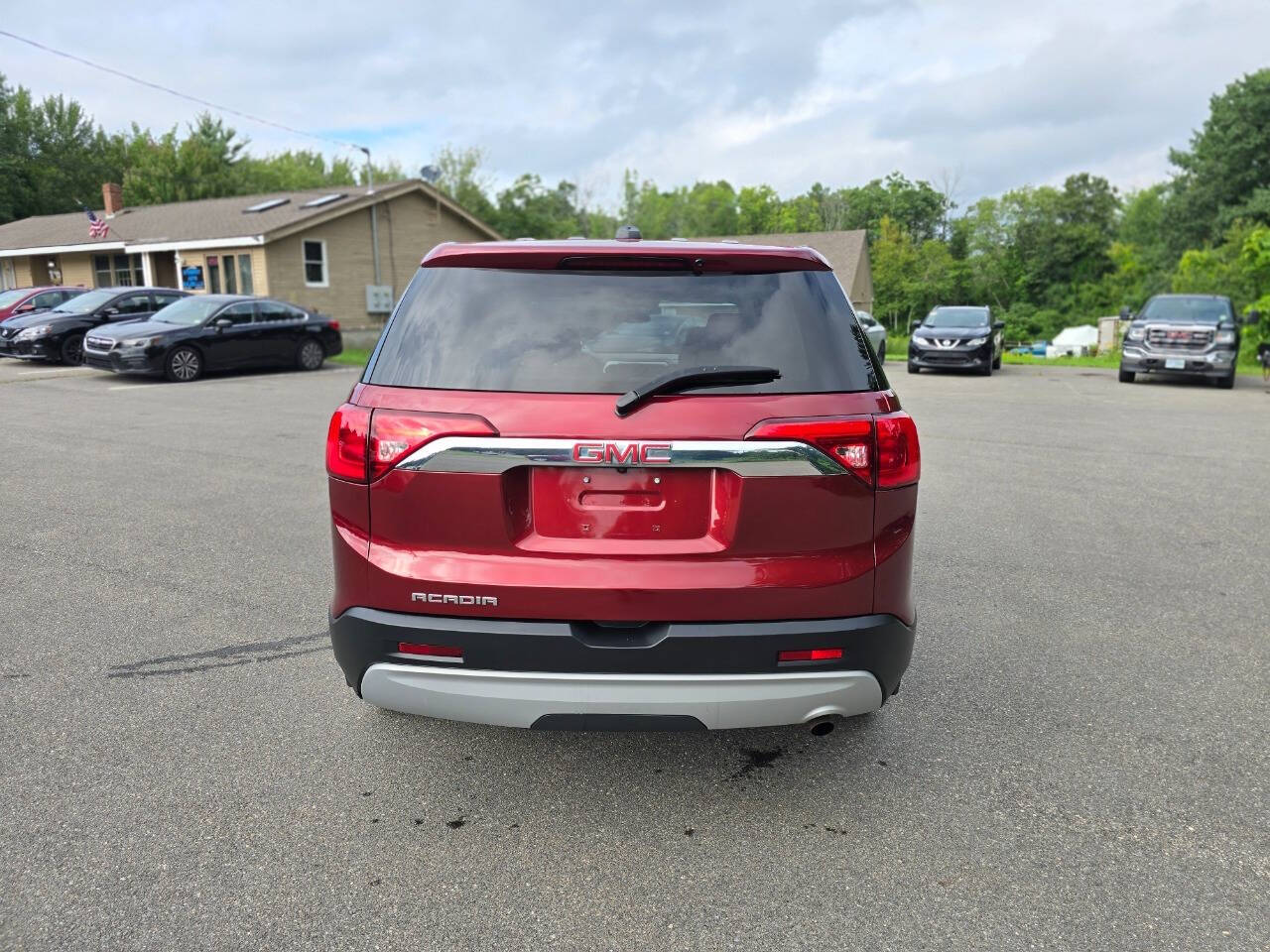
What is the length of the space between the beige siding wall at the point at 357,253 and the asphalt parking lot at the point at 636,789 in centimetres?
2487

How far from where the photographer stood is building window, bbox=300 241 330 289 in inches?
1184

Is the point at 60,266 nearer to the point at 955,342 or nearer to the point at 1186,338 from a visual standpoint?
the point at 955,342

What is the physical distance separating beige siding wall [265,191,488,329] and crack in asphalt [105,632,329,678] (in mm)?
25544

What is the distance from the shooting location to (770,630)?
2.82 metres

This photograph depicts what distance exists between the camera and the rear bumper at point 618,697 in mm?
2791

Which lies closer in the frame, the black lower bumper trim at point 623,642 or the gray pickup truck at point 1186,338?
the black lower bumper trim at point 623,642

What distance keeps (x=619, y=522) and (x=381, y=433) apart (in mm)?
761

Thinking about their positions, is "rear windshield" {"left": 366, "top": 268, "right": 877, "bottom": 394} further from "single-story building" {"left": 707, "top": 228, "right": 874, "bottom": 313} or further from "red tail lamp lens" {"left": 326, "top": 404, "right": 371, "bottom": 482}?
"single-story building" {"left": 707, "top": 228, "right": 874, "bottom": 313}

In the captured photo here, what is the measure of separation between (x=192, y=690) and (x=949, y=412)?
40.0 ft

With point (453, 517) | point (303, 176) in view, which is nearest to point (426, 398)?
point (453, 517)

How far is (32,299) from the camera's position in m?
24.2

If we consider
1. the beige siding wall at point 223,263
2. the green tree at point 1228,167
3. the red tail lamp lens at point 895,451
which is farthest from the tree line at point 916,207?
the red tail lamp lens at point 895,451

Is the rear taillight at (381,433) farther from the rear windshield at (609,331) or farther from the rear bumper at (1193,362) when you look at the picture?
the rear bumper at (1193,362)

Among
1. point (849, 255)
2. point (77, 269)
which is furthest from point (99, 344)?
point (849, 255)
